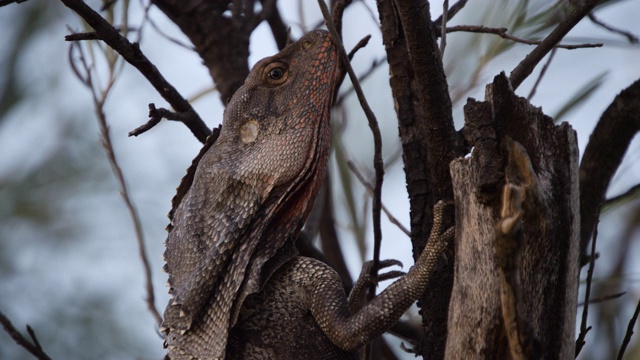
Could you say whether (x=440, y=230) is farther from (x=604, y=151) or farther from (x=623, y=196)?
(x=623, y=196)

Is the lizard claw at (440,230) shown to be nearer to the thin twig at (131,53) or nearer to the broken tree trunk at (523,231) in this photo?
the broken tree trunk at (523,231)

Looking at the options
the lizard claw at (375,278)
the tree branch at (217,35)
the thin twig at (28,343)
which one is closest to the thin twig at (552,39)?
the lizard claw at (375,278)

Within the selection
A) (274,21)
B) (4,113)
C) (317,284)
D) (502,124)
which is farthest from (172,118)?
(4,113)

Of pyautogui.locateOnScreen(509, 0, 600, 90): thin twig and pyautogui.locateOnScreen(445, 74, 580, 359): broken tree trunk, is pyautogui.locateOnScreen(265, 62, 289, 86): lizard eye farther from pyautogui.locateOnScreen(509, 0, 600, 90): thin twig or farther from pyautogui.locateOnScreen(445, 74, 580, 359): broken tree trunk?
pyautogui.locateOnScreen(445, 74, 580, 359): broken tree trunk

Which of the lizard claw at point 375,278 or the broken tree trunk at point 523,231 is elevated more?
the lizard claw at point 375,278

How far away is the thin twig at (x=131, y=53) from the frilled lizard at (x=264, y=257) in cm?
20

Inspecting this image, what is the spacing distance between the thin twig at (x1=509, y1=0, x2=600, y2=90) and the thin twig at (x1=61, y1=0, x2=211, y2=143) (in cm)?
125

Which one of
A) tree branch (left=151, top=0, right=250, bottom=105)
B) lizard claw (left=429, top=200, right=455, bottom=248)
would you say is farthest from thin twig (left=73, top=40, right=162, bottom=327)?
lizard claw (left=429, top=200, right=455, bottom=248)

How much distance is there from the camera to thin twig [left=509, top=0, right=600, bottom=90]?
2709 millimetres

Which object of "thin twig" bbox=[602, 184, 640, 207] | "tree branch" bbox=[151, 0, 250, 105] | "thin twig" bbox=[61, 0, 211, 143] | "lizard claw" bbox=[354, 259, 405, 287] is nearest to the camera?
"thin twig" bbox=[61, 0, 211, 143]

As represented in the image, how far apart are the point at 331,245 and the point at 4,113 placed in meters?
2.37

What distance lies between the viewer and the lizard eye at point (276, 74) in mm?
3154

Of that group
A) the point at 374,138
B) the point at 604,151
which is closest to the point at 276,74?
the point at 374,138

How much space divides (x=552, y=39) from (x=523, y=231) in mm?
1044
